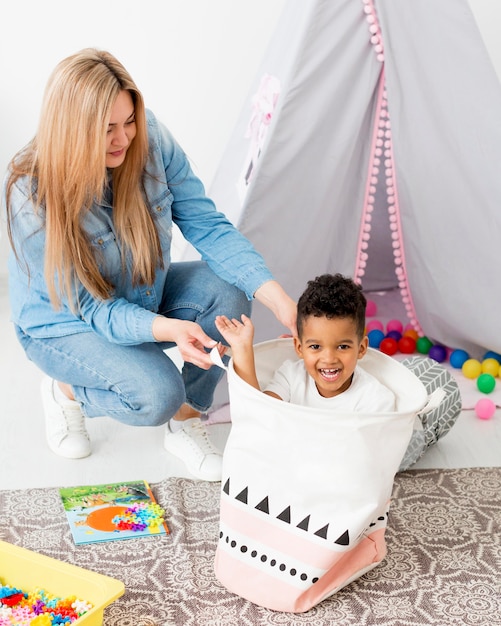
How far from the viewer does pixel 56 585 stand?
55.7 inches

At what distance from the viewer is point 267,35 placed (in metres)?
2.96

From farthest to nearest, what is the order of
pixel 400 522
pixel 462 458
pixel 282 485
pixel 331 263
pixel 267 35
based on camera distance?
1. pixel 267 35
2. pixel 331 263
3. pixel 462 458
4. pixel 400 522
5. pixel 282 485

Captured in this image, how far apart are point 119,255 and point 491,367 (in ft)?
3.59

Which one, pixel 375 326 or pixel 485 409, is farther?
pixel 375 326

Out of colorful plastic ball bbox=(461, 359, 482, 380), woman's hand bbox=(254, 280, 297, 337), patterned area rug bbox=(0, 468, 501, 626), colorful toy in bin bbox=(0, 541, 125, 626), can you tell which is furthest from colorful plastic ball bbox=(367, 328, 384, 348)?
colorful toy in bin bbox=(0, 541, 125, 626)

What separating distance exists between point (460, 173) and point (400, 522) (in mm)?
921

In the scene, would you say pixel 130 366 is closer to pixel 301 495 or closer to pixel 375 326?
pixel 301 495

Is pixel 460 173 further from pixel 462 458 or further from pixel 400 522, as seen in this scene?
pixel 400 522

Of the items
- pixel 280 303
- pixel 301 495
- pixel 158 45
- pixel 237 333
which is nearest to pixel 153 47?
pixel 158 45

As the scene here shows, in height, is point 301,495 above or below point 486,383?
above

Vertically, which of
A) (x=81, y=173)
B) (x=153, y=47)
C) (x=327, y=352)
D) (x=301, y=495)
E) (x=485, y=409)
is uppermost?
(x=153, y=47)

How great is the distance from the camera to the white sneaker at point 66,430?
1958mm

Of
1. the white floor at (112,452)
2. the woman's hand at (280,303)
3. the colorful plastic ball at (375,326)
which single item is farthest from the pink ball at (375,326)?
the woman's hand at (280,303)

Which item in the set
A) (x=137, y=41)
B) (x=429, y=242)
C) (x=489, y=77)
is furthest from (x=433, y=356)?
(x=137, y=41)
